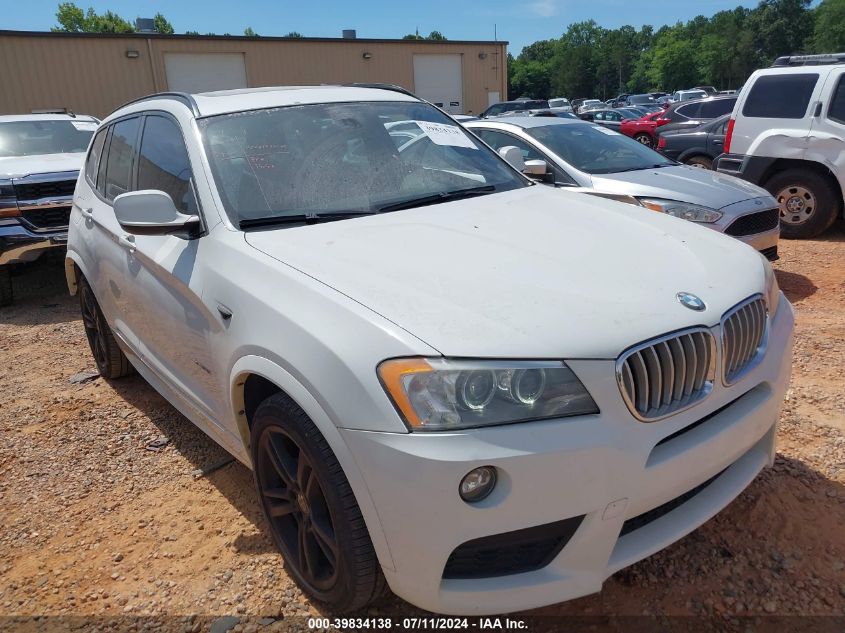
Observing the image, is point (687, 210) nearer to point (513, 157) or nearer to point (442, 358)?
point (513, 157)

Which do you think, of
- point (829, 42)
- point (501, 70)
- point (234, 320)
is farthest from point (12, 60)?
point (829, 42)

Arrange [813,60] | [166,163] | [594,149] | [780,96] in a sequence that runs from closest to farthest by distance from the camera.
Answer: [166,163], [594,149], [780,96], [813,60]

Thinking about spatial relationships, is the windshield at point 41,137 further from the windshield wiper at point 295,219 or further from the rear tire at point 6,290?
the windshield wiper at point 295,219

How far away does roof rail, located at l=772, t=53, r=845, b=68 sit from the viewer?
25.1 ft

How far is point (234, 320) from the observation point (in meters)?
2.26

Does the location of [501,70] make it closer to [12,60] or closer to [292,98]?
[12,60]

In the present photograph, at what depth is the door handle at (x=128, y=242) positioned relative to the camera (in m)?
3.16

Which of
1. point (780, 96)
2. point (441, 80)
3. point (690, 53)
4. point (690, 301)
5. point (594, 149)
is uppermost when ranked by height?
point (690, 53)

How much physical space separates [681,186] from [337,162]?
3.95m

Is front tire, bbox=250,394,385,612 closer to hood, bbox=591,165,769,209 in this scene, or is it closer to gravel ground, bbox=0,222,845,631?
gravel ground, bbox=0,222,845,631

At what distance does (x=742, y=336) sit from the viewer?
2119 mm

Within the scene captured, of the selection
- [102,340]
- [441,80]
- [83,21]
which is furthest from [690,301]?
[83,21]

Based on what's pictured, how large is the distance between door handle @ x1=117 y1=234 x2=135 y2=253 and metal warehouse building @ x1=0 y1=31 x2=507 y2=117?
2340 centimetres

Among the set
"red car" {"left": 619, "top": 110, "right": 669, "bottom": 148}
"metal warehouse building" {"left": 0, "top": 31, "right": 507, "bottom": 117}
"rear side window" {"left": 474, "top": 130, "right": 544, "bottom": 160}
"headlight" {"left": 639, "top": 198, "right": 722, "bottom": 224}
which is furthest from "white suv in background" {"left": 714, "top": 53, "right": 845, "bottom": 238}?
"metal warehouse building" {"left": 0, "top": 31, "right": 507, "bottom": 117}
